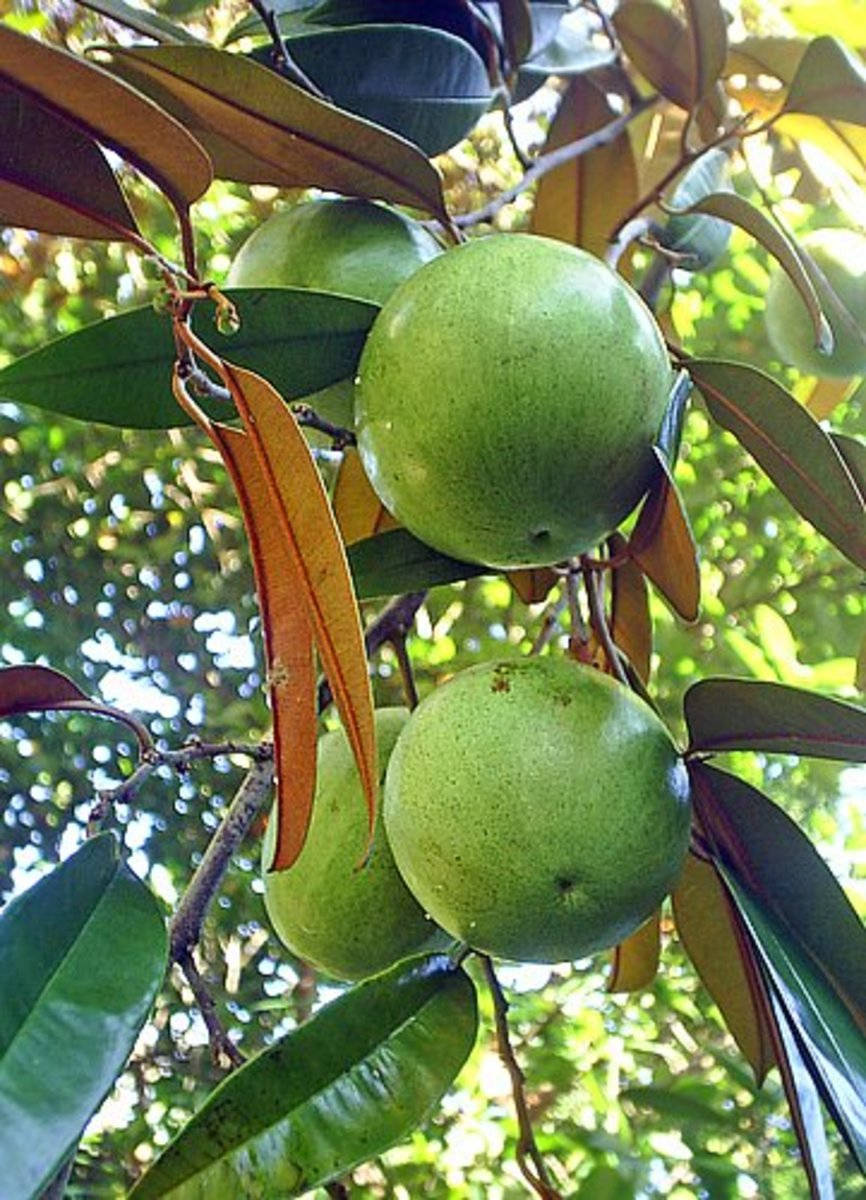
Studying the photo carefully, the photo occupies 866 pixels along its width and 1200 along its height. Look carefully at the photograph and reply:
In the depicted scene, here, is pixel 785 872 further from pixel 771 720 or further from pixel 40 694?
pixel 40 694

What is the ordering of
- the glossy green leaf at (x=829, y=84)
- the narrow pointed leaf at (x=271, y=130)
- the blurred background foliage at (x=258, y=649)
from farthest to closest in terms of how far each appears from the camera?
the blurred background foliage at (x=258, y=649) < the glossy green leaf at (x=829, y=84) < the narrow pointed leaf at (x=271, y=130)

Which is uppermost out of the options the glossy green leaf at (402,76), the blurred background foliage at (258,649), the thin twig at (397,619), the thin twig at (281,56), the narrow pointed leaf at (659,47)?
the thin twig at (281,56)

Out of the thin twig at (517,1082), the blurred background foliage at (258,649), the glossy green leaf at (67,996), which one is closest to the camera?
the glossy green leaf at (67,996)

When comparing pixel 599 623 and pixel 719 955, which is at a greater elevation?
pixel 599 623

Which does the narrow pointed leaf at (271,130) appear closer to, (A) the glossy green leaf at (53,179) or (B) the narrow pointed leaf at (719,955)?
(A) the glossy green leaf at (53,179)

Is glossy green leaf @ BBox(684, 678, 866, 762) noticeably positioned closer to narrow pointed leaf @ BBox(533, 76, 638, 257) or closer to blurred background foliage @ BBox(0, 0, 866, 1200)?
narrow pointed leaf @ BBox(533, 76, 638, 257)

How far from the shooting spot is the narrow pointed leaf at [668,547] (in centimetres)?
68

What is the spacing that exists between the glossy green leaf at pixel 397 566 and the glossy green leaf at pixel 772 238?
0.23 metres

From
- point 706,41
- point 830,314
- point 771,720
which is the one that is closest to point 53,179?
point 771,720

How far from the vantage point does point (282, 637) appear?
0.58m

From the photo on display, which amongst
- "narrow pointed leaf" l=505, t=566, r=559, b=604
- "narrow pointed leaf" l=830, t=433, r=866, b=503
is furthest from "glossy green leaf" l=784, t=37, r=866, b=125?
"narrow pointed leaf" l=505, t=566, r=559, b=604

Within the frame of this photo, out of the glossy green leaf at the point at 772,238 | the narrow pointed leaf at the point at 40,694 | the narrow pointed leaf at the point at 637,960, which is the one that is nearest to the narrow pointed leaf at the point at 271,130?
the glossy green leaf at the point at 772,238

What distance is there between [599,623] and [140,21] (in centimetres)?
46

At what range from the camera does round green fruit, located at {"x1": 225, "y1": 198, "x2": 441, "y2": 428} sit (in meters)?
0.79
